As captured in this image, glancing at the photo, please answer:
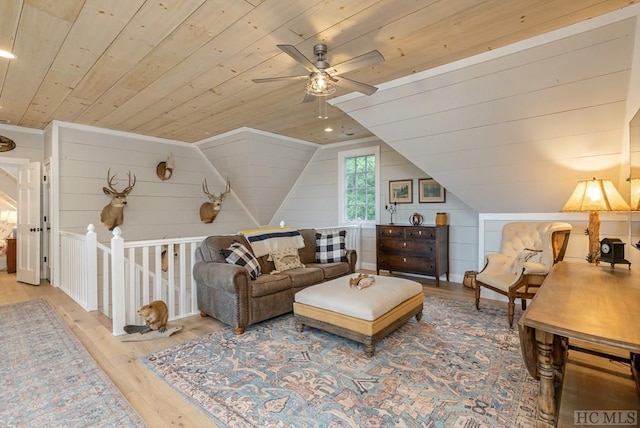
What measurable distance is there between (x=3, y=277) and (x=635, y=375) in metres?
7.85

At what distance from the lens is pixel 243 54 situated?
260 cm

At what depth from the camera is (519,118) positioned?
293 centimetres

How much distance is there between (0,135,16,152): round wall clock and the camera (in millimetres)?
4680

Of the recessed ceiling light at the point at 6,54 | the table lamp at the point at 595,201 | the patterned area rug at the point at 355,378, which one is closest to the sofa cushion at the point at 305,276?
the patterned area rug at the point at 355,378

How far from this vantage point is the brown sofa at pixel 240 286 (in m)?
Result: 2.89

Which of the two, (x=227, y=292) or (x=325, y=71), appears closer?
(x=325, y=71)

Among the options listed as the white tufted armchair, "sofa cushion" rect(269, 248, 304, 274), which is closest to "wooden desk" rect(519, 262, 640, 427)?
the white tufted armchair

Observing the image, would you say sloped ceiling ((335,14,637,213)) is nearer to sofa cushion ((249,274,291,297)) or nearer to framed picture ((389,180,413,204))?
framed picture ((389,180,413,204))

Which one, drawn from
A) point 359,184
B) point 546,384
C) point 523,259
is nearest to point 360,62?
point 546,384

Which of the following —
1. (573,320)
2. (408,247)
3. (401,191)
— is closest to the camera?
(573,320)

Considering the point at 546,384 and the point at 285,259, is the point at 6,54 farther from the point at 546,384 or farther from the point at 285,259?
the point at 546,384

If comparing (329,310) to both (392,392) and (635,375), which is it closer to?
(392,392)

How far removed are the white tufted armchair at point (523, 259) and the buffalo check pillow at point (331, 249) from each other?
5.34 ft

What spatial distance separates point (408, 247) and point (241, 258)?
259 cm
